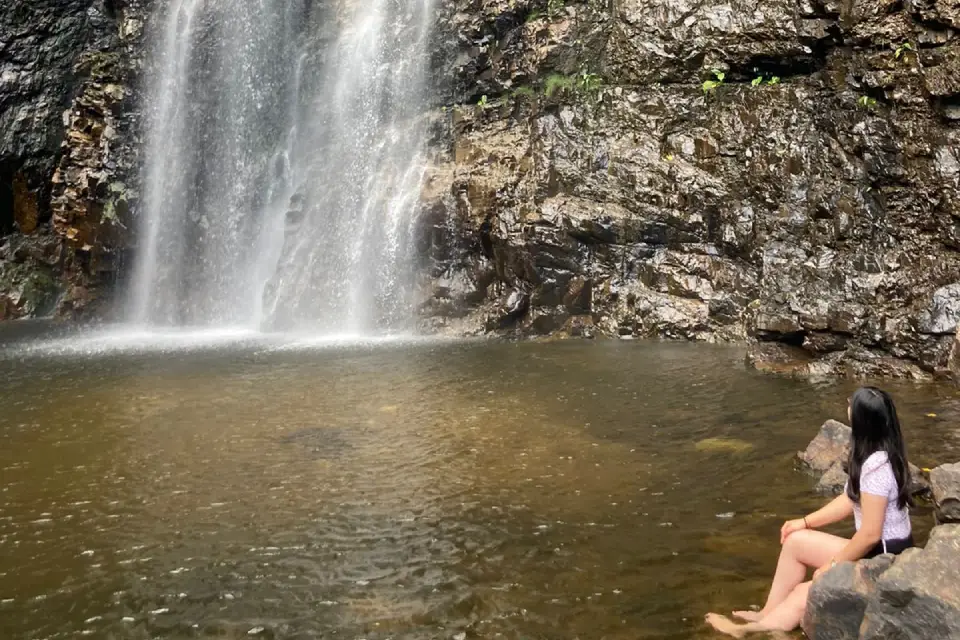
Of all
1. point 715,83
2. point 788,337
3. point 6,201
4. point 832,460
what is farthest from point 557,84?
point 6,201

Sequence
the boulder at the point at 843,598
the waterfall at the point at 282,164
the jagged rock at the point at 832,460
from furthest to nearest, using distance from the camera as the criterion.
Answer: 1. the waterfall at the point at 282,164
2. the jagged rock at the point at 832,460
3. the boulder at the point at 843,598

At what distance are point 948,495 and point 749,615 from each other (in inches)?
60.3

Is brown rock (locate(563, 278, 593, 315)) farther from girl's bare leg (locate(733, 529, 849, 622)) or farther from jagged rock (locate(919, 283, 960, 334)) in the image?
girl's bare leg (locate(733, 529, 849, 622))

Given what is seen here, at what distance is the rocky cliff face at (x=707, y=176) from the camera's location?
13.1 meters

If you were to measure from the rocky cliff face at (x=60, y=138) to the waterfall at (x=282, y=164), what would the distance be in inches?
41.4

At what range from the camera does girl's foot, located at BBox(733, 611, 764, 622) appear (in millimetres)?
4371

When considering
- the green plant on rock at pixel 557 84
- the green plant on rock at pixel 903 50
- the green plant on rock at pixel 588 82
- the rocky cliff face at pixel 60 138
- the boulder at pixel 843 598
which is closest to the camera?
the boulder at pixel 843 598

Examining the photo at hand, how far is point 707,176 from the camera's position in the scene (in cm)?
1711

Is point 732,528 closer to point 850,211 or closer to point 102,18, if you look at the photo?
point 850,211

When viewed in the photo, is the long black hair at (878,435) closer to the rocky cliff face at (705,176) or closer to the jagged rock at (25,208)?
the rocky cliff face at (705,176)

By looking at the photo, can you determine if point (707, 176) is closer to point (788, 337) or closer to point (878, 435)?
point (788, 337)

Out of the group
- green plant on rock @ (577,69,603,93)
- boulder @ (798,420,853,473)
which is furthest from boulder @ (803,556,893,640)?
green plant on rock @ (577,69,603,93)

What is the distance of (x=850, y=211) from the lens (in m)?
14.4

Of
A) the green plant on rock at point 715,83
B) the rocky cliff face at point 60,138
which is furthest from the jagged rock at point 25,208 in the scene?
the green plant on rock at point 715,83
